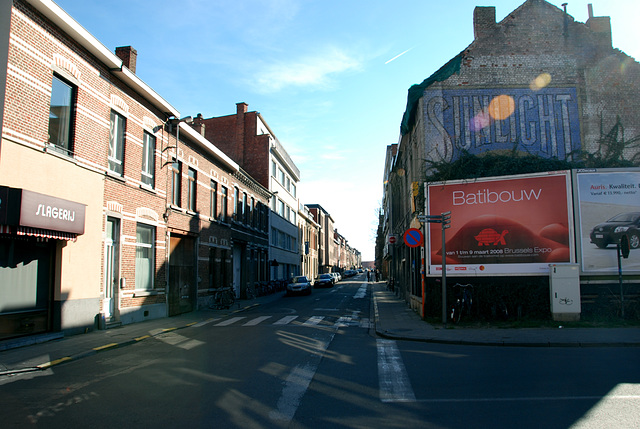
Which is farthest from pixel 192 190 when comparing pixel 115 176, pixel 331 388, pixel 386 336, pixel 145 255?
pixel 331 388

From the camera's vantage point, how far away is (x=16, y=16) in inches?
420

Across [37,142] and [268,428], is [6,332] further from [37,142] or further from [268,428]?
[268,428]

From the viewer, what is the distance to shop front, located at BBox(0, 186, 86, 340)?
9734 millimetres

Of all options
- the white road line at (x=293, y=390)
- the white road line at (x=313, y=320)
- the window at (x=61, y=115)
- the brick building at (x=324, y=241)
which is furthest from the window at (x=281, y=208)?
the brick building at (x=324, y=241)

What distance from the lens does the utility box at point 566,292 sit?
13133mm

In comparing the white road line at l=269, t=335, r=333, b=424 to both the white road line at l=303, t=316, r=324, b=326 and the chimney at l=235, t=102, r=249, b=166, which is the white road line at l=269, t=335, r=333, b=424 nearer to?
the white road line at l=303, t=316, r=324, b=326

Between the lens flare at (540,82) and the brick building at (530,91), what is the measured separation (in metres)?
0.04

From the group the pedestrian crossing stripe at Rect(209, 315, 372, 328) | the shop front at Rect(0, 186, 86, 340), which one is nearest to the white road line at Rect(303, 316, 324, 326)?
the pedestrian crossing stripe at Rect(209, 315, 372, 328)

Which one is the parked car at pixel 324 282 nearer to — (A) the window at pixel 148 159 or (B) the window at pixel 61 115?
(A) the window at pixel 148 159

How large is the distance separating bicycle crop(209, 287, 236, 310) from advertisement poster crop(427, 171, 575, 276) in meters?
11.0

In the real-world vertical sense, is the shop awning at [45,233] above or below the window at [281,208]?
below

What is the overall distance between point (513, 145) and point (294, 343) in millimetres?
11794

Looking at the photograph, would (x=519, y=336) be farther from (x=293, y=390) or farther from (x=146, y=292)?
(x=146, y=292)

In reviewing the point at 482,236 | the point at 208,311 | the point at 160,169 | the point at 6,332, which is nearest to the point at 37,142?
the point at 6,332
